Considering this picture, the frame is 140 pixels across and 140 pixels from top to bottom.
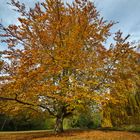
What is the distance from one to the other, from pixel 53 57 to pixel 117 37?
4260 mm

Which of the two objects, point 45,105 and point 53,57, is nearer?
point 53,57

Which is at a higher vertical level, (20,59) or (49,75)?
(20,59)

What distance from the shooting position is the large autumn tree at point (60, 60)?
13211 millimetres

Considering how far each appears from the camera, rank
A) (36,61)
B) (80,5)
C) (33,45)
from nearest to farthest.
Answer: (36,61) < (33,45) < (80,5)

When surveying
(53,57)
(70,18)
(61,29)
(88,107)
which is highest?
(70,18)

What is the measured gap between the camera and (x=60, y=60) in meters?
13.7

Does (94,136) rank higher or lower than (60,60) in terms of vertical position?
lower

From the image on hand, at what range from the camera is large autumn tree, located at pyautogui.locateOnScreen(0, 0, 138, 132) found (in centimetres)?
1321

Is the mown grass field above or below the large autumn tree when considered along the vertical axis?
below

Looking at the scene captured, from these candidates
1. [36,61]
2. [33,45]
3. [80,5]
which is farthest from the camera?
[80,5]

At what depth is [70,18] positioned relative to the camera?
15.8 meters

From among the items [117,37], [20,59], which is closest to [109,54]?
[117,37]

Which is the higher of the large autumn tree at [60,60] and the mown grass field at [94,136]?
the large autumn tree at [60,60]

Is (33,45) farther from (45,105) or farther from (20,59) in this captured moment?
(45,105)
